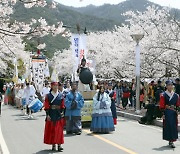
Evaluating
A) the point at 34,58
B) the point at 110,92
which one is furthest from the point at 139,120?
the point at 34,58

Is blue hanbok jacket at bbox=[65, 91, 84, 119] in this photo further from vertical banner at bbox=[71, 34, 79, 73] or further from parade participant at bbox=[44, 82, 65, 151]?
vertical banner at bbox=[71, 34, 79, 73]

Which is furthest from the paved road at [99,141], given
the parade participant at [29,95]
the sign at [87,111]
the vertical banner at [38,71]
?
the vertical banner at [38,71]

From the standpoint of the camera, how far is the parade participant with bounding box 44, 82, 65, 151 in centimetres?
943

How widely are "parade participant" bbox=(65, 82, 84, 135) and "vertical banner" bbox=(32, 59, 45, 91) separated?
13.1 m

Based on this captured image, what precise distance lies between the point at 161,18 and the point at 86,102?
751 inches

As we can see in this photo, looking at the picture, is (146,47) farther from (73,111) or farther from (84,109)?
(73,111)

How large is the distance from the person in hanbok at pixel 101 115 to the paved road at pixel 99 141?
303 mm

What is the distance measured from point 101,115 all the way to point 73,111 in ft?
3.05

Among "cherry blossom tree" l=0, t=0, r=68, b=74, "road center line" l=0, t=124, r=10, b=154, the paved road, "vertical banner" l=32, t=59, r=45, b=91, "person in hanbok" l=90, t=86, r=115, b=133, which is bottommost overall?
"road center line" l=0, t=124, r=10, b=154

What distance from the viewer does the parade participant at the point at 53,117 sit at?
943 centimetres

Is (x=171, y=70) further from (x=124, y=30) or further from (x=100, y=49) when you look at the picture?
(x=100, y=49)

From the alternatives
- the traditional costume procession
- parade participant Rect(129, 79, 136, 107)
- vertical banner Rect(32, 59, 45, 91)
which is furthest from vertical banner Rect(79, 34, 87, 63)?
vertical banner Rect(32, 59, 45, 91)

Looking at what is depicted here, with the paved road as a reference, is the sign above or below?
above

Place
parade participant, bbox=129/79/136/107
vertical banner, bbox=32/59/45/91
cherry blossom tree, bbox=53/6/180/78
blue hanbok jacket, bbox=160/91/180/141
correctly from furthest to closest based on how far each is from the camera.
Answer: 1. vertical banner, bbox=32/59/45/91
2. cherry blossom tree, bbox=53/6/180/78
3. parade participant, bbox=129/79/136/107
4. blue hanbok jacket, bbox=160/91/180/141
